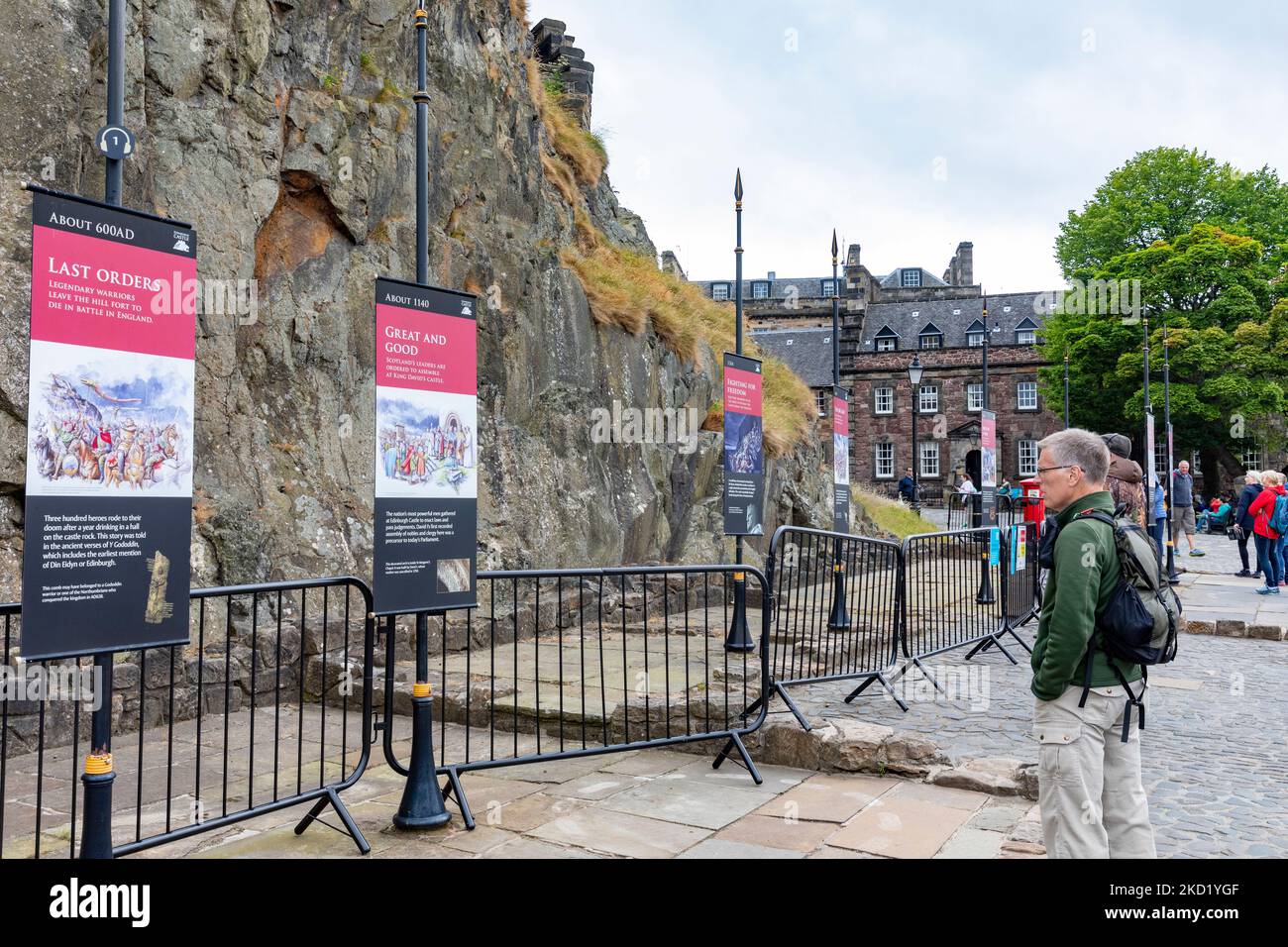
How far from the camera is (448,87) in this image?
12.5 metres

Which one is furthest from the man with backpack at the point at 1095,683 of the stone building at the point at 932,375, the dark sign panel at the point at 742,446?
the stone building at the point at 932,375

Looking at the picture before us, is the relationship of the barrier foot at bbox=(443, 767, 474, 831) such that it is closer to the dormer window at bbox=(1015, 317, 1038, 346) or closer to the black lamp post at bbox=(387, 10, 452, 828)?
the black lamp post at bbox=(387, 10, 452, 828)

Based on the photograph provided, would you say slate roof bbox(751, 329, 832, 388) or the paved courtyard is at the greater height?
slate roof bbox(751, 329, 832, 388)

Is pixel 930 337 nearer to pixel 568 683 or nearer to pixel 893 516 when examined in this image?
pixel 893 516

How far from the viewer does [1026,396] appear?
6044 centimetres

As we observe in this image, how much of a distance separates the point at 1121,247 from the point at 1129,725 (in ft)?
163

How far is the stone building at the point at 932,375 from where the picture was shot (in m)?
59.6

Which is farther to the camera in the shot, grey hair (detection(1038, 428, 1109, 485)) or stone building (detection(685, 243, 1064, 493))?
stone building (detection(685, 243, 1064, 493))

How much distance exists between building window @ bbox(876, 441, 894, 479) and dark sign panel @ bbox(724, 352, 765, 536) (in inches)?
2054

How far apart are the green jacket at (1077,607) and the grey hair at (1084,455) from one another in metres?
0.16

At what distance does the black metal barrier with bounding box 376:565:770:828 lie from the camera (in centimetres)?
587

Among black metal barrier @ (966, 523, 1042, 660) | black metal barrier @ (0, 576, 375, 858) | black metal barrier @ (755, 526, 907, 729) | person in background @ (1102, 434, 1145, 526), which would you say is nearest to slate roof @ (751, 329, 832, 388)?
black metal barrier @ (966, 523, 1042, 660)

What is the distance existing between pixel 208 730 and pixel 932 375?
194 feet

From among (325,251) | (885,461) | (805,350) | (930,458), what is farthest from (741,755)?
(805,350)
